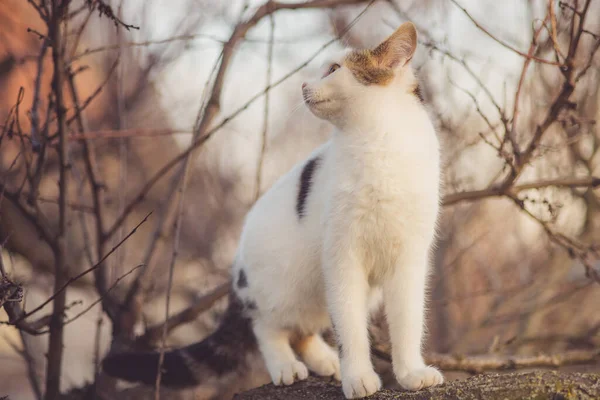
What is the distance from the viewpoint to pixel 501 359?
3.08m

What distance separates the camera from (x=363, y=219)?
2129mm

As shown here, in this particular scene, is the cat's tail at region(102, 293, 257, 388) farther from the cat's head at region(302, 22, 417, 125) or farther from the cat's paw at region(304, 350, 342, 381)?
the cat's head at region(302, 22, 417, 125)

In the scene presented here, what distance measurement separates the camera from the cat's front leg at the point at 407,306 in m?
2.13

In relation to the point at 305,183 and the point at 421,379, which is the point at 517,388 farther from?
the point at 305,183

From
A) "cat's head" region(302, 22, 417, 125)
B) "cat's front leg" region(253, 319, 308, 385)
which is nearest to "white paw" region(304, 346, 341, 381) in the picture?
"cat's front leg" region(253, 319, 308, 385)

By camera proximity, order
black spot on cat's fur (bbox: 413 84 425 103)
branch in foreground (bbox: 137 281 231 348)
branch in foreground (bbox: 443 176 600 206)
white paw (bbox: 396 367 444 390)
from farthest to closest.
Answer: branch in foreground (bbox: 137 281 231 348) → branch in foreground (bbox: 443 176 600 206) → black spot on cat's fur (bbox: 413 84 425 103) → white paw (bbox: 396 367 444 390)

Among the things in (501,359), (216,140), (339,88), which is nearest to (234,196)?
(216,140)

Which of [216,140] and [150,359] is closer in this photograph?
[150,359]

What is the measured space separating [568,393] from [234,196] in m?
4.92

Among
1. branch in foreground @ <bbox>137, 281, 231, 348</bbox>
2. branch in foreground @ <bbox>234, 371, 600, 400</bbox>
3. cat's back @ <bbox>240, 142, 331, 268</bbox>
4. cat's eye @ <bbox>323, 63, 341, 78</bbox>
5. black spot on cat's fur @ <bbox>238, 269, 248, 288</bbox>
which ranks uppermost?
cat's eye @ <bbox>323, 63, 341, 78</bbox>

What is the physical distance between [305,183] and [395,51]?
62 centimetres

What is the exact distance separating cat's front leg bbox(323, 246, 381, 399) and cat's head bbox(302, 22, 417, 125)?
52cm

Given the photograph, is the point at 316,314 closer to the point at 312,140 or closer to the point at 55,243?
the point at 55,243

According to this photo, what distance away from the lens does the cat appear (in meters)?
2.11
